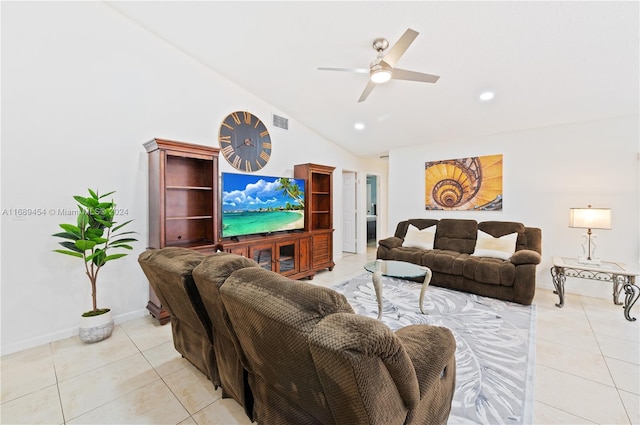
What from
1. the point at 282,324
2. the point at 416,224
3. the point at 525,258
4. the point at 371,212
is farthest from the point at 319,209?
the point at 282,324

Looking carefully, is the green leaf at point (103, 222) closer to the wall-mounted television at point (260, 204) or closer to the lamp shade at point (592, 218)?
the wall-mounted television at point (260, 204)

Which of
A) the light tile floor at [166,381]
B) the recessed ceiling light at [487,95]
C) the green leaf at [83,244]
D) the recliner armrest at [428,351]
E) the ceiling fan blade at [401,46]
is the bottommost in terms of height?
the light tile floor at [166,381]

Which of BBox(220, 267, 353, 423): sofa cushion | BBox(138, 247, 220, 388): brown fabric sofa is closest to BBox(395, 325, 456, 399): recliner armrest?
BBox(220, 267, 353, 423): sofa cushion

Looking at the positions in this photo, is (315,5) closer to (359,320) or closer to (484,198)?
(359,320)

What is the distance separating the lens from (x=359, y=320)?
0.76 m

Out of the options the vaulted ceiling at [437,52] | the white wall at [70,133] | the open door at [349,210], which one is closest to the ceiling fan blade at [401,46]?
the vaulted ceiling at [437,52]

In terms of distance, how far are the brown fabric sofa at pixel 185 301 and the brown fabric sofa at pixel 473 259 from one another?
120 inches

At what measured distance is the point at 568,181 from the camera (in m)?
3.74

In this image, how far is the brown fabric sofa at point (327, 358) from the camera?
721mm

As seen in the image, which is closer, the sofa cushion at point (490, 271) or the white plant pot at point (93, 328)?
the white plant pot at point (93, 328)

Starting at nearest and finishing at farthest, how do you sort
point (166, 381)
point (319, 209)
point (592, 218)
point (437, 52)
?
point (166, 381) < point (437, 52) < point (592, 218) < point (319, 209)

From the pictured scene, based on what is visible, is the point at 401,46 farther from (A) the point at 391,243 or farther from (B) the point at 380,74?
(A) the point at 391,243

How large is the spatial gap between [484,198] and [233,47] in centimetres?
432

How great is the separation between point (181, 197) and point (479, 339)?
3504 mm
